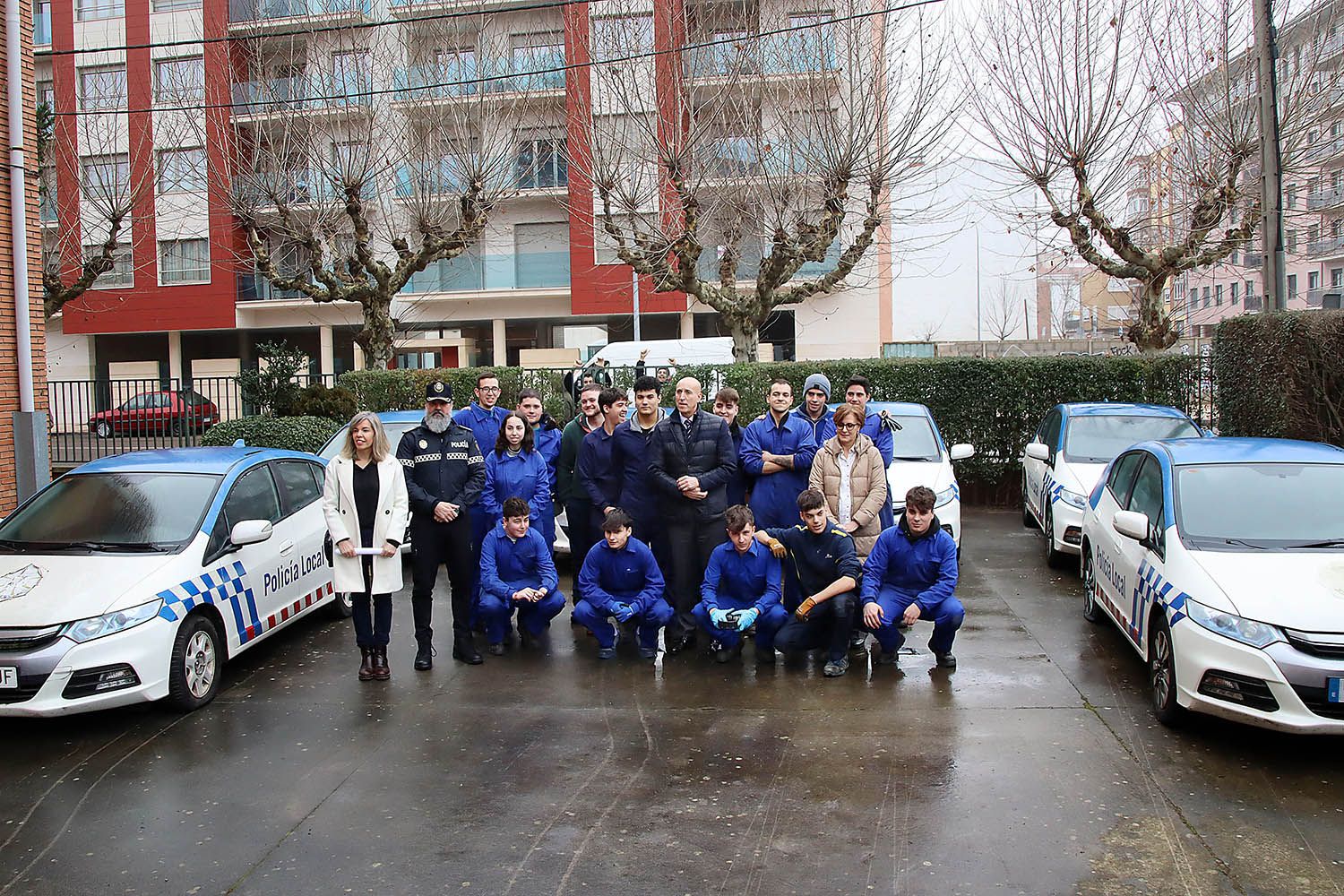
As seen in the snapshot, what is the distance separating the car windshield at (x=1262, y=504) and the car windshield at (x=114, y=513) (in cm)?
619

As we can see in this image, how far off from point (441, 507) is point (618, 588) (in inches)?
53.9

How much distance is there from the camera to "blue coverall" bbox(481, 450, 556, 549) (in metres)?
8.16

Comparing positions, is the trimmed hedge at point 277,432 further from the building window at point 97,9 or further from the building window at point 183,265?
the building window at point 97,9

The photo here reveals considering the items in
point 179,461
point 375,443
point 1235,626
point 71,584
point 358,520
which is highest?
point 375,443

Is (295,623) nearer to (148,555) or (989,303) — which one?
(148,555)

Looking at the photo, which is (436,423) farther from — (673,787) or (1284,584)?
(1284,584)

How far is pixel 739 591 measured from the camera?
7.19 metres

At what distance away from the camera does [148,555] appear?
255 inches

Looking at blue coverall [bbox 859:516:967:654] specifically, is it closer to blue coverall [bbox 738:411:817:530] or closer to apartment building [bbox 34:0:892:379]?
blue coverall [bbox 738:411:817:530]

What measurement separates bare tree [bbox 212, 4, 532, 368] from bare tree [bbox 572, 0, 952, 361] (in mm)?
1853

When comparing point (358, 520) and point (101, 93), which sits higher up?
point (101, 93)

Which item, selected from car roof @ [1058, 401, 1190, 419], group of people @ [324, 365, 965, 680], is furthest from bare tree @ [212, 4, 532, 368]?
group of people @ [324, 365, 965, 680]

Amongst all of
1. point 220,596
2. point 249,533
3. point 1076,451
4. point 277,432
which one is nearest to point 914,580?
point 249,533

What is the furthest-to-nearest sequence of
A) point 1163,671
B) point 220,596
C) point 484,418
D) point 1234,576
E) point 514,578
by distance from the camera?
point 484,418, point 514,578, point 220,596, point 1163,671, point 1234,576
